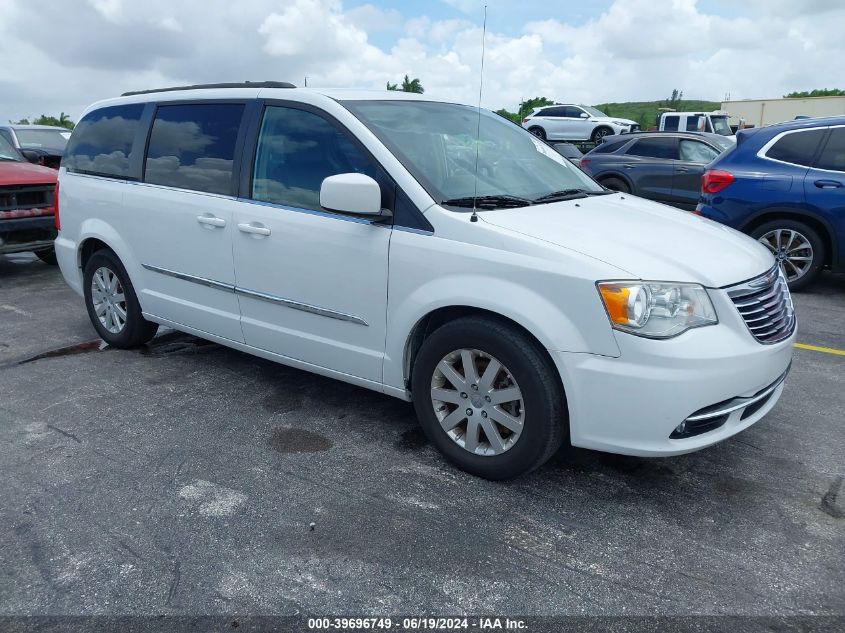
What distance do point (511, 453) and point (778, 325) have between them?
1.36 meters

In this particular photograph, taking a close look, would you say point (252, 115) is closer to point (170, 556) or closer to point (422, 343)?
point (422, 343)

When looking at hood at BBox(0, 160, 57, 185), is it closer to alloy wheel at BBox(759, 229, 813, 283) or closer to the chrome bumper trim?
the chrome bumper trim

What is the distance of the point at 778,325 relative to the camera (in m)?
3.26

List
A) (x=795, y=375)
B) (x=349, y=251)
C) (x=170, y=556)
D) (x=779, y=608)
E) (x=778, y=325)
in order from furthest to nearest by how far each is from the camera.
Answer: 1. (x=795, y=375)
2. (x=349, y=251)
3. (x=778, y=325)
4. (x=170, y=556)
5. (x=779, y=608)

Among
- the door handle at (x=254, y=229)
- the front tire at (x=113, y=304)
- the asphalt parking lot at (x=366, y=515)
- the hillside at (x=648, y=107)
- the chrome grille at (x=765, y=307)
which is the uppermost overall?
the hillside at (x=648, y=107)

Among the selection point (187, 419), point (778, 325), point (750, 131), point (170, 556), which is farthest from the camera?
point (750, 131)

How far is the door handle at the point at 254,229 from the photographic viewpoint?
153 inches

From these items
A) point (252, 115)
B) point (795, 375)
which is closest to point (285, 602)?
point (252, 115)

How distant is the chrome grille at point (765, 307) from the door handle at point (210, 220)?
8.92ft

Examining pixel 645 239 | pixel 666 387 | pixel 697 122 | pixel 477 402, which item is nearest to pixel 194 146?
pixel 477 402

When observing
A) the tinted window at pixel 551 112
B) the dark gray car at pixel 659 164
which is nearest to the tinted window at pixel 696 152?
the dark gray car at pixel 659 164

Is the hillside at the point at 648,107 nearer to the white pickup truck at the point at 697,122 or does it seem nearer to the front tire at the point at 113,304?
the white pickup truck at the point at 697,122

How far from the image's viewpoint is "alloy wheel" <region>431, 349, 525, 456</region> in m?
3.14

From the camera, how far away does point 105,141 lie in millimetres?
5117
